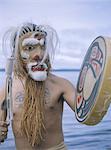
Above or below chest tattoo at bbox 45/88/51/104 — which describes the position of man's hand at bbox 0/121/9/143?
below

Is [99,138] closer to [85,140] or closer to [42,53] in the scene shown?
[85,140]

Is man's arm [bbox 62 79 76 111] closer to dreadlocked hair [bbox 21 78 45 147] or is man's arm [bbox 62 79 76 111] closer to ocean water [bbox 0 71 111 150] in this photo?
dreadlocked hair [bbox 21 78 45 147]

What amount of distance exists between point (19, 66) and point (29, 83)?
6cm

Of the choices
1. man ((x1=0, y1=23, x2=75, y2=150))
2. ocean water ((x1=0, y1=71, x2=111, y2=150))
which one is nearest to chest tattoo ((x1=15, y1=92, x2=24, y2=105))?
man ((x1=0, y1=23, x2=75, y2=150))

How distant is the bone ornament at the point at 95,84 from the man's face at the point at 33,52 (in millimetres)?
125

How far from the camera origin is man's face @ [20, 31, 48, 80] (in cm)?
139

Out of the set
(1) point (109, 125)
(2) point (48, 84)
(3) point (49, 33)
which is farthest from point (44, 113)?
(1) point (109, 125)

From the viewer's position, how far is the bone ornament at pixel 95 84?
4.02 feet

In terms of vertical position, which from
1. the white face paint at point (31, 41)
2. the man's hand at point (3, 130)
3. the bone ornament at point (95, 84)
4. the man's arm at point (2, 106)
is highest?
the white face paint at point (31, 41)

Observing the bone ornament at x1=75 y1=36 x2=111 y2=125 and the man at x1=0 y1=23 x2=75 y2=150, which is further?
the man at x1=0 y1=23 x2=75 y2=150

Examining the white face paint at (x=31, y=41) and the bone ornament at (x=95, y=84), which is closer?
the bone ornament at (x=95, y=84)

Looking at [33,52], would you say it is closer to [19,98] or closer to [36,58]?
[36,58]

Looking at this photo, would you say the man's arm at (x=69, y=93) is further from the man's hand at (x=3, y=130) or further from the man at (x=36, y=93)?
the man's hand at (x=3, y=130)

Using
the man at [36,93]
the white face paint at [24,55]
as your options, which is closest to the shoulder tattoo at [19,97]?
the man at [36,93]
